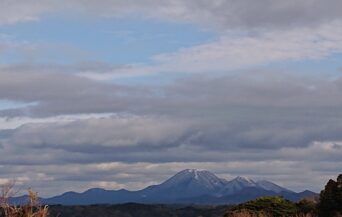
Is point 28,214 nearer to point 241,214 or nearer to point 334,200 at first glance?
point 241,214

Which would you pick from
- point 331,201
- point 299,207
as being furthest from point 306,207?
point 331,201

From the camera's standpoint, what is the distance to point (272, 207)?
381 ft

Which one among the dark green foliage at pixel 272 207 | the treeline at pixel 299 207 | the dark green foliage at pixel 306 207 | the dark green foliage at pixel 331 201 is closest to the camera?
the treeline at pixel 299 207

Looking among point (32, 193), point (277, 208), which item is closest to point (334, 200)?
point (277, 208)

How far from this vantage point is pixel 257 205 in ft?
384

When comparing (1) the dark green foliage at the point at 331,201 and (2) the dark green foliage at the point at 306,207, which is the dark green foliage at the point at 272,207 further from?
(1) the dark green foliage at the point at 331,201

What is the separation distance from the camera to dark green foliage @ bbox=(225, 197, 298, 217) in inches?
4422

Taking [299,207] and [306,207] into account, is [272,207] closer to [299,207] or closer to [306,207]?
[306,207]

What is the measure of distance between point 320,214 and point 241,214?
582 inches

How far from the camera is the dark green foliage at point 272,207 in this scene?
11231 centimetres

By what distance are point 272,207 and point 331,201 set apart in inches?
492

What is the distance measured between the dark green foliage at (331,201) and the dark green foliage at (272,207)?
16.1ft

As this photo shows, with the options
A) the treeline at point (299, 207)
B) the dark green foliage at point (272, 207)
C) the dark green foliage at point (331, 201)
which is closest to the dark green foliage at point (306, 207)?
the treeline at point (299, 207)

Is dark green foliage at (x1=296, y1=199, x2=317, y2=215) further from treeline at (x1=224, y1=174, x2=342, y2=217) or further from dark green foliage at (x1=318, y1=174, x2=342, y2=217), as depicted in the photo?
dark green foliage at (x1=318, y1=174, x2=342, y2=217)
